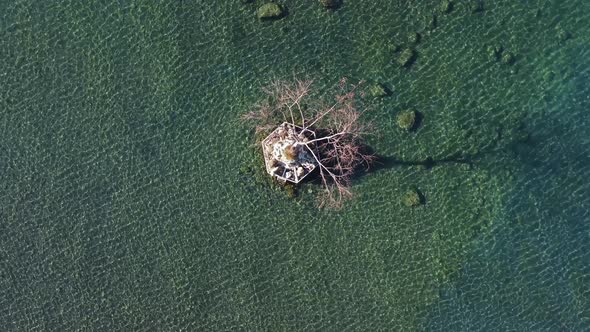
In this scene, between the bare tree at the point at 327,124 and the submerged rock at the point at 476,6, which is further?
the submerged rock at the point at 476,6

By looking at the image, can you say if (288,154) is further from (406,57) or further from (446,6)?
(446,6)

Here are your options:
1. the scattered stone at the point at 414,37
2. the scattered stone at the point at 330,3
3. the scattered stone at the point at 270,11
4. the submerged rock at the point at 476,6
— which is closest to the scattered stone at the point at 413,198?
the scattered stone at the point at 414,37

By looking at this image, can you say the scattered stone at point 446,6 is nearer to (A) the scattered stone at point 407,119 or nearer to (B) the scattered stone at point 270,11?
(A) the scattered stone at point 407,119

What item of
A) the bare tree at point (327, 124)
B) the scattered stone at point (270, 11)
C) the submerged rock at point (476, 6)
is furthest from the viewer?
the scattered stone at point (270, 11)

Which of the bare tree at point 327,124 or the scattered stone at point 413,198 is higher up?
the bare tree at point 327,124

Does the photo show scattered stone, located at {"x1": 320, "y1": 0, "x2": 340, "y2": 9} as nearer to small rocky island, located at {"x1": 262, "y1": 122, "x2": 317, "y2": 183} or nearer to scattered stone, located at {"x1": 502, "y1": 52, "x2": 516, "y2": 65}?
small rocky island, located at {"x1": 262, "y1": 122, "x2": 317, "y2": 183}

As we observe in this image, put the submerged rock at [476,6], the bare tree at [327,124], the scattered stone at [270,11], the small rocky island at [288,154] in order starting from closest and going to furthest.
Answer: the small rocky island at [288,154], the bare tree at [327,124], the submerged rock at [476,6], the scattered stone at [270,11]

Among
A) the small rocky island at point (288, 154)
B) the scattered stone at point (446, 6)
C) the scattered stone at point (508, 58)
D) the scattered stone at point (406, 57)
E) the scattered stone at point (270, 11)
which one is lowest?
the small rocky island at point (288, 154)

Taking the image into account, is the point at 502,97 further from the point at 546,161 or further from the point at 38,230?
the point at 38,230
